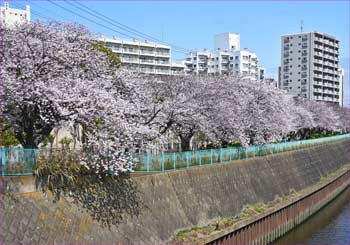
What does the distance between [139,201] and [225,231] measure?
15.6 feet

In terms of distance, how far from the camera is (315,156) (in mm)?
47094

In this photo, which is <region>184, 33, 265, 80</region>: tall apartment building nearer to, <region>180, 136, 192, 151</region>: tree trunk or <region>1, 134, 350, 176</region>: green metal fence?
<region>1, 134, 350, 176</region>: green metal fence

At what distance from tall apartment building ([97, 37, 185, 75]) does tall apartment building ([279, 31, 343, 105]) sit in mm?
38412

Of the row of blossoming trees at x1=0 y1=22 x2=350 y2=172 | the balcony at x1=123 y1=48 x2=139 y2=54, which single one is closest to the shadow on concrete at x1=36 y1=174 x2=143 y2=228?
the row of blossoming trees at x1=0 y1=22 x2=350 y2=172

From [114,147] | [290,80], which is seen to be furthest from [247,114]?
[290,80]

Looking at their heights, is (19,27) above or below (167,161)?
above

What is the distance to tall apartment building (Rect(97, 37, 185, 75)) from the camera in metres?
77.5

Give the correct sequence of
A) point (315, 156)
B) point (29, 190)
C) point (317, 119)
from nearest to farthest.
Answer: point (29, 190) → point (315, 156) → point (317, 119)

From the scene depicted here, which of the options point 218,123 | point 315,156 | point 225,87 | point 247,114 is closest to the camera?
point 218,123

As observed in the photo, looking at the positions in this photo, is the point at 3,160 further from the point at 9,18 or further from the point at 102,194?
the point at 9,18

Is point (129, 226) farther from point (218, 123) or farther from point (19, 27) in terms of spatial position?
point (218, 123)

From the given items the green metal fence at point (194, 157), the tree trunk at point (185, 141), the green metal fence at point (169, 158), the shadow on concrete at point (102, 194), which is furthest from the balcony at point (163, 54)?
the shadow on concrete at point (102, 194)

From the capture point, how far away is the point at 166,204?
18625mm

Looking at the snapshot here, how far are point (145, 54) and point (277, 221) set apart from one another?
58374mm
